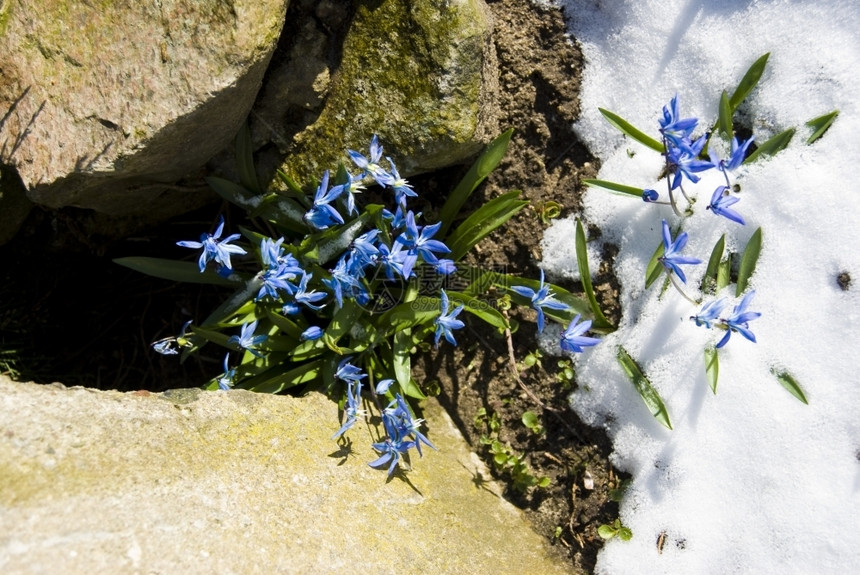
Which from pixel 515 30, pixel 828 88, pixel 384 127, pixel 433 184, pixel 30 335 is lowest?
pixel 30 335

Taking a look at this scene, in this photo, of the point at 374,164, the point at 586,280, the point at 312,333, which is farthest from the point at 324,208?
the point at 586,280

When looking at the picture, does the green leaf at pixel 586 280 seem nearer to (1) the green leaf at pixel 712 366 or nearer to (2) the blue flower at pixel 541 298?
(2) the blue flower at pixel 541 298

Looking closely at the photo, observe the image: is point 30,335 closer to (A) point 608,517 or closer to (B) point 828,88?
(A) point 608,517

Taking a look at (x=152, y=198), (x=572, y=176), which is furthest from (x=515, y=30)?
(x=152, y=198)

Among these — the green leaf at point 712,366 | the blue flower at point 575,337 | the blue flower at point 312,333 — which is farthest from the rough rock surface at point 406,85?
the green leaf at point 712,366

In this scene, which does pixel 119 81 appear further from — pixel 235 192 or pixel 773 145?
pixel 773 145

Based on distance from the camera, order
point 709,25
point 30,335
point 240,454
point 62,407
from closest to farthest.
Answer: point 62,407 → point 240,454 → point 709,25 → point 30,335
